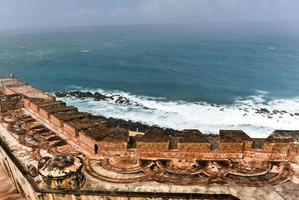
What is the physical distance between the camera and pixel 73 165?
419 inches

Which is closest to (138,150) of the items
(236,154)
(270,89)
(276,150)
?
(236,154)

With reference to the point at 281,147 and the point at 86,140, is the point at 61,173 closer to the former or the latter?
the point at 86,140

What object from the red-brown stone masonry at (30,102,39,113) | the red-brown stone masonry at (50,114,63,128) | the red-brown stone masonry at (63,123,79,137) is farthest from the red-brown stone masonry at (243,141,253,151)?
the red-brown stone masonry at (30,102,39,113)

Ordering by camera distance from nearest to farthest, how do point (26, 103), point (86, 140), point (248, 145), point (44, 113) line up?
1. point (248, 145)
2. point (86, 140)
3. point (44, 113)
4. point (26, 103)

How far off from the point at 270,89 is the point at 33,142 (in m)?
54.0

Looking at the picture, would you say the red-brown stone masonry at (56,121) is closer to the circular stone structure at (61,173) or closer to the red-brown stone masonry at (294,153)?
the circular stone structure at (61,173)

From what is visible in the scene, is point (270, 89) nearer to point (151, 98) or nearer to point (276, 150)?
point (151, 98)

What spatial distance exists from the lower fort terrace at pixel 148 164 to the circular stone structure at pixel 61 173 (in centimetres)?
3

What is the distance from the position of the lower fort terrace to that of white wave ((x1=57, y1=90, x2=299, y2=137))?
1068 inches

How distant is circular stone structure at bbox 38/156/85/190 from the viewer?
Result: 10219 mm

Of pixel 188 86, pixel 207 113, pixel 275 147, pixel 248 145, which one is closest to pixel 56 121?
pixel 248 145

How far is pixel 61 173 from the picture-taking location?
10281 millimetres

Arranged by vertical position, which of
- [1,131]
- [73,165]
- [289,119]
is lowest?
[289,119]

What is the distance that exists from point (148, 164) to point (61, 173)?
381 cm
